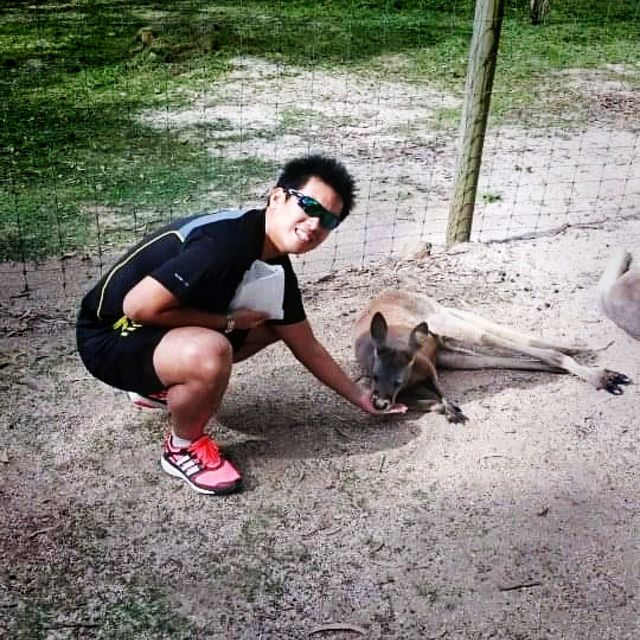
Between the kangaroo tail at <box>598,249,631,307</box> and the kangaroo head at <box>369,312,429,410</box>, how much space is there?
125 cm

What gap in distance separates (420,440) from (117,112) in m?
6.10

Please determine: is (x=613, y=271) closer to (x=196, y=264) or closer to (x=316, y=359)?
(x=316, y=359)

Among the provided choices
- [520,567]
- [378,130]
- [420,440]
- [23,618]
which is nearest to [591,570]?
[520,567]

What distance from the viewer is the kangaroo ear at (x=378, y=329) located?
358cm

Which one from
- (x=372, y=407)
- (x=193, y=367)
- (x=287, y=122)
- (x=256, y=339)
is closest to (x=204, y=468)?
(x=193, y=367)

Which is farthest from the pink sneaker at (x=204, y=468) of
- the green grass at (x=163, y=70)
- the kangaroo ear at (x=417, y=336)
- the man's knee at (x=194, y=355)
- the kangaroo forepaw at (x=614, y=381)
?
the green grass at (x=163, y=70)

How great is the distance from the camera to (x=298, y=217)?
2717 millimetres

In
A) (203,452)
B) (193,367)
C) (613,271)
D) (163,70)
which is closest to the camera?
(193,367)

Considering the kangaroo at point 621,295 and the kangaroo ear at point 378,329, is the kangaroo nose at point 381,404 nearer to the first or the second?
the kangaroo ear at point 378,329

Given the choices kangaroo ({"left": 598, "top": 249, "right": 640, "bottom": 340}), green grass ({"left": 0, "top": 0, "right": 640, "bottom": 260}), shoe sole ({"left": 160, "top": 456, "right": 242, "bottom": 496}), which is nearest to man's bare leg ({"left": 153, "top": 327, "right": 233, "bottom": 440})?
shoe sole ({"left": 160, "top": 456, "right": 242, "bottom": 496})

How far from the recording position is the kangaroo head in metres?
3.49

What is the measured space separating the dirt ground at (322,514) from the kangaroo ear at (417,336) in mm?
272

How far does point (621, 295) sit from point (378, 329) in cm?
139

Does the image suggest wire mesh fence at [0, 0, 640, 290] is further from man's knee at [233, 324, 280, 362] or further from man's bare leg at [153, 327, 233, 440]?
man's bare leg at [153, 327, 233, 440]
